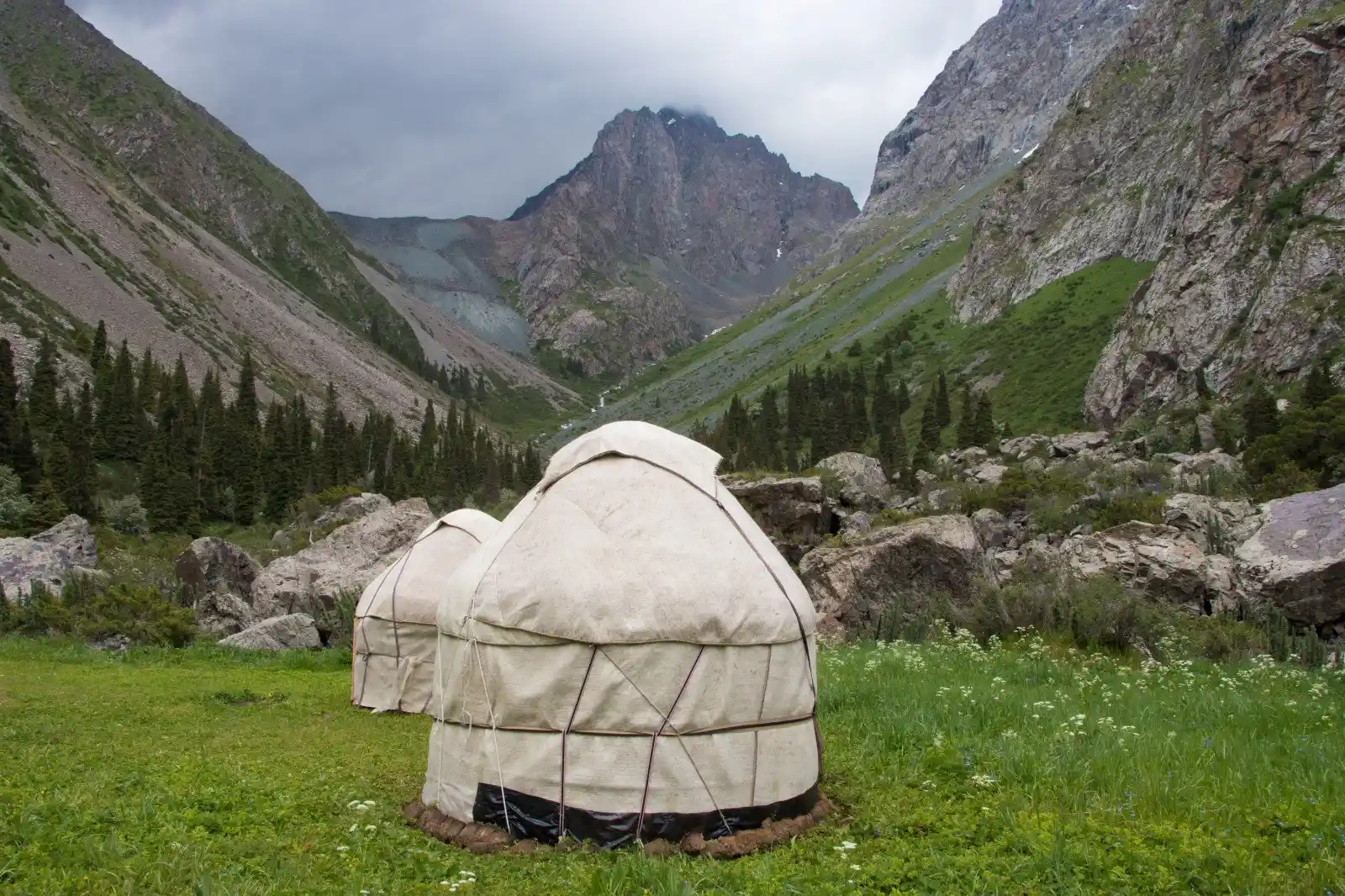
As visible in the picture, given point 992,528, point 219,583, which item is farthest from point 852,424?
point 219,583

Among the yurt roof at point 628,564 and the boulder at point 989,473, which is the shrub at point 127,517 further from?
the yurt roof at point 628,564

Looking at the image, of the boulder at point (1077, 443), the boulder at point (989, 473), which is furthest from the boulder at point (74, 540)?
the boulder at point (1077, 443)

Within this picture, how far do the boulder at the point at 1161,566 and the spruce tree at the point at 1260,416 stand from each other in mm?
19911

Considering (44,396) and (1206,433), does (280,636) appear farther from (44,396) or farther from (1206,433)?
(44,396)

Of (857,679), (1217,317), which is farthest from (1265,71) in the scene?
(857,679)

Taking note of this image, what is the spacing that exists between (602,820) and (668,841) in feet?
1.82

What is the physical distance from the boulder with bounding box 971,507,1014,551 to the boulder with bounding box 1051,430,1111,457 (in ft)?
53.1

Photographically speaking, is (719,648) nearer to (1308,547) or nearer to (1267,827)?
(1267,827)

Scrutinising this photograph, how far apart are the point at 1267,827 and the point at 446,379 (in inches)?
6564

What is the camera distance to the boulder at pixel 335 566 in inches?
1080

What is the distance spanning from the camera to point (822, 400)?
309 feet

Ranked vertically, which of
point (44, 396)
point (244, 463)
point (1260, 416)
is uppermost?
point (1260, 416)

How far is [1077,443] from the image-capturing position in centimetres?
4919

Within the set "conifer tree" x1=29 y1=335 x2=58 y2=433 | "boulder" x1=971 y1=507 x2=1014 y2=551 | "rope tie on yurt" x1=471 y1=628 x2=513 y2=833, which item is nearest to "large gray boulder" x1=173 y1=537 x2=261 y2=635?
"rope tie on yurt" x1=471 y1=628 x2=513 y2=833
